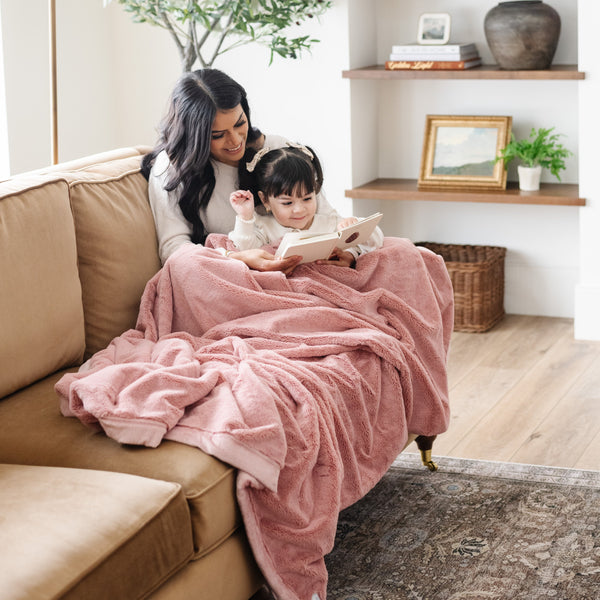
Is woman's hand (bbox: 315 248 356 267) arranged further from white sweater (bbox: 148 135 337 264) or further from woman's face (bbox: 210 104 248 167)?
woman's face (bbox: 210 104 248 167)

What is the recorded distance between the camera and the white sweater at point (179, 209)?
258 centimetres

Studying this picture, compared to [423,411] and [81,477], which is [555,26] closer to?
[423,411]

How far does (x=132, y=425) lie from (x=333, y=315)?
26.2 inches

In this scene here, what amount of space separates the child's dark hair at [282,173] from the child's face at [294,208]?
13 millimetres

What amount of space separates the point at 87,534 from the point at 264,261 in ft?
3.40

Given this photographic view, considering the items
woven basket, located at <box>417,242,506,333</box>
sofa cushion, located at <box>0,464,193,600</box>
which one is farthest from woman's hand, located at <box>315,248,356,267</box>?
woven basket, located at <box>417,242,506,333</box>

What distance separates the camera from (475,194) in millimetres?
3980

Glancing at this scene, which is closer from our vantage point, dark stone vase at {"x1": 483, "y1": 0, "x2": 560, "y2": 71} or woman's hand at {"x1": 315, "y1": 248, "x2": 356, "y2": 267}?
woman's hand at {"x1": 315, "y1": 248, "x2": 356, "y2": 267}

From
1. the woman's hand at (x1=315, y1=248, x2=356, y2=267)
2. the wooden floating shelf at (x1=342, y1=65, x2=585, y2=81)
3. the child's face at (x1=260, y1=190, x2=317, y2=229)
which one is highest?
the wooden floating shelf at (x1=342, y1=65, x2=585, y2=81)

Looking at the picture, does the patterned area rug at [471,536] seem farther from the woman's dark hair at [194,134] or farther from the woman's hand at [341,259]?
the woman's dark hair at [194,134]

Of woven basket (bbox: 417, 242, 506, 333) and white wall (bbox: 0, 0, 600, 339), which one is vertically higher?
white wall (bbox: 0, 0, 600, 339)

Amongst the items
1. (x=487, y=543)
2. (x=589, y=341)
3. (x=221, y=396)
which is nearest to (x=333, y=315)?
(x=221, y=396)

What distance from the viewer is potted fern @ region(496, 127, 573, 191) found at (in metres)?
3.93

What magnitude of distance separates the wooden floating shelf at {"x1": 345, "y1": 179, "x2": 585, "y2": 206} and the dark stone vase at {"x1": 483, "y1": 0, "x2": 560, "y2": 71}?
0.49 metres
